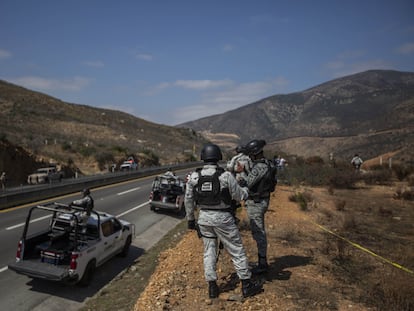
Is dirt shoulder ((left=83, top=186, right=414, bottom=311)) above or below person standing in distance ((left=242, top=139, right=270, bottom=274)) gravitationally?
below

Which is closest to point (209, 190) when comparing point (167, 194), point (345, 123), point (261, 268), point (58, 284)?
point (261, 268)

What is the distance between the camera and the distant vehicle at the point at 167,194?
48.4 feet

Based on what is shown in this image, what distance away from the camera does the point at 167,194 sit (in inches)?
597

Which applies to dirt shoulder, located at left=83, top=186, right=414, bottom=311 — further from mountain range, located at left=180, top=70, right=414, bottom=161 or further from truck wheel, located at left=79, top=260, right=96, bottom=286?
mountain range, located at left=180, top=70, right=414, bottom=161

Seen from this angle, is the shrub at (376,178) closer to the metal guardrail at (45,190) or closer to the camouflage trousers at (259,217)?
the metal guardrail at (45,190)

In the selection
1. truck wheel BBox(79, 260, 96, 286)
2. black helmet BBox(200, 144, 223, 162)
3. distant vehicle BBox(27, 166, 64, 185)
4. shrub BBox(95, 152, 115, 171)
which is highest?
black helmet BBox(200, 144, 223, 162)

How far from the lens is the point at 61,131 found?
57.8m

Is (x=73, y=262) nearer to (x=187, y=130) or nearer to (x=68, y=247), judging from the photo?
(x=68, y=247)

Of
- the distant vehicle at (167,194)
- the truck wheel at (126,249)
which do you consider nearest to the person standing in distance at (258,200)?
the truck wheel at (126,249)

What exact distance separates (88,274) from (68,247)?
0.78 meters

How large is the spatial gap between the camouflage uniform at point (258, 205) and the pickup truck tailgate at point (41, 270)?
3.50 m

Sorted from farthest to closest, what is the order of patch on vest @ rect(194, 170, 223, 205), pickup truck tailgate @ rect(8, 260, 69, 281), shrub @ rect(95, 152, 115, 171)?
shrub @ rect(95, 152, 115, 171)
pickup truck tailgate @ rect(8, 260, 69, 281)
patch on vest @ rect(194, 170, 223, 205)

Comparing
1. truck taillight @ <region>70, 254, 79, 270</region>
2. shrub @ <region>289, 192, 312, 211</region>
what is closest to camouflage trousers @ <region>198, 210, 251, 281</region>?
truck taillight @ <region>70, 254, 79, 270</region>

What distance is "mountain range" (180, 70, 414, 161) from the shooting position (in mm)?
70125
